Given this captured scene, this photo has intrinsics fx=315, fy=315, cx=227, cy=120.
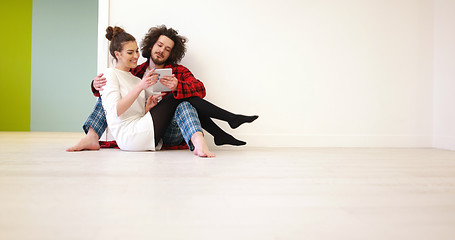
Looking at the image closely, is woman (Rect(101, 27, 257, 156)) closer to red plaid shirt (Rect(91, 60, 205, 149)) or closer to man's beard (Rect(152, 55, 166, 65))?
red plaid shirt (Rect(91, 60, 205, 149))

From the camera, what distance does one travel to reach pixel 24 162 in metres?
1.44

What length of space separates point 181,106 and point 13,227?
1438 millimetres

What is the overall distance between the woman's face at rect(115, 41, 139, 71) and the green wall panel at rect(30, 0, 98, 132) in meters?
2.85

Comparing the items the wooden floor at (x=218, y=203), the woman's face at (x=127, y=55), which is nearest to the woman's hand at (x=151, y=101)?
the woman's face at (x=127, y=55)

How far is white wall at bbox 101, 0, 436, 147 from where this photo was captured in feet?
8.84

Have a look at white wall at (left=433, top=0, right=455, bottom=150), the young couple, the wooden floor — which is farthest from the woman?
white wall at (left=433, top=0, right=455, bottom=150)

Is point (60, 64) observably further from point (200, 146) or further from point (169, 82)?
point (200, 146)

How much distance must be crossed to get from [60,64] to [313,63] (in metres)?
3.70

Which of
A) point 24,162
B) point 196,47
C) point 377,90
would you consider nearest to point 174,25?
point 196,47

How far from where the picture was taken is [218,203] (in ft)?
2.72

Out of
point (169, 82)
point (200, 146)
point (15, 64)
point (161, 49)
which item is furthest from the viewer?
point (15, 64)

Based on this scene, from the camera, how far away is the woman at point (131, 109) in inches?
75.6

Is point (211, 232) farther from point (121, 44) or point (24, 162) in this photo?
point (121, 44)

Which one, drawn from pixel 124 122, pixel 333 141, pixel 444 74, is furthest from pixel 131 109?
pixel 444 74
